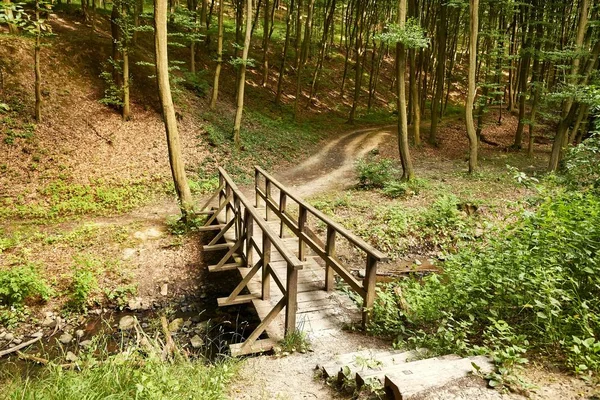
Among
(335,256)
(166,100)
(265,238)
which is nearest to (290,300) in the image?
(265,238)

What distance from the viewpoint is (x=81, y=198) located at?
11969mm

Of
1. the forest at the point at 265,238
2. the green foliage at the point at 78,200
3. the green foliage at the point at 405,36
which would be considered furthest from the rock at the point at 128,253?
the green foliage at the point at 405,36

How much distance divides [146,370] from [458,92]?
40572 mm

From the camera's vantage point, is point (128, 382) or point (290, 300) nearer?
point (128, 382)

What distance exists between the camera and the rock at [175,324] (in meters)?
7.34

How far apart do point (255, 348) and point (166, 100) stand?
7251 mm

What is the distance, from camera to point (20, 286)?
7.63 m

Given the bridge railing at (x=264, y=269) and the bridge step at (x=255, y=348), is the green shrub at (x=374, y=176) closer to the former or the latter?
the bridge railing at (x=264, y=269)

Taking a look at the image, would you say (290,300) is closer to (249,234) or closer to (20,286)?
(249,234)

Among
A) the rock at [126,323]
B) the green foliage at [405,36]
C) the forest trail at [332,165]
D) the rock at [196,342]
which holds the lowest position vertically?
the rock at [126,323]

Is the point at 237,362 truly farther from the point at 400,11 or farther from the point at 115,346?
the point at 400,11

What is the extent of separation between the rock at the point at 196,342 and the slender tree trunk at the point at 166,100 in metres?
4.18

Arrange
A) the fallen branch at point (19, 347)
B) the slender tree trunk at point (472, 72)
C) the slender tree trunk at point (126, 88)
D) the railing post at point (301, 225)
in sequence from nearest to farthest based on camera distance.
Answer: the fallen branch at point (19, 347) → the railing post at point (301, 225) → the slender tree trunk at point (472, 72) → the slender tree trunk at point (126, 88)

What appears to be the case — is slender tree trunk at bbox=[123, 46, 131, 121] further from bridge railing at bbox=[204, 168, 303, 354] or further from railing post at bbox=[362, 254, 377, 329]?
railing post at bbox=[362, 254, 377, 329]
